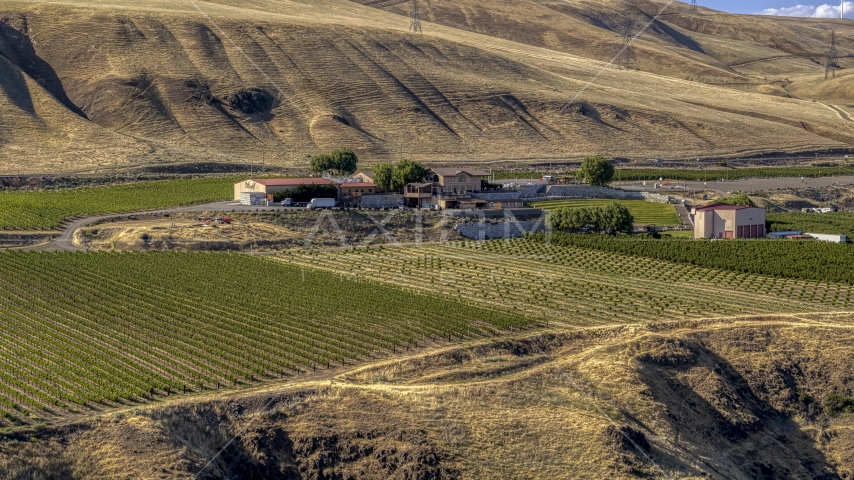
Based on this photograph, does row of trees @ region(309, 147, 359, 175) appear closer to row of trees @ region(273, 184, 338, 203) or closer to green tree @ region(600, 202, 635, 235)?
row of trees @ region(273, 184, 338, 203)

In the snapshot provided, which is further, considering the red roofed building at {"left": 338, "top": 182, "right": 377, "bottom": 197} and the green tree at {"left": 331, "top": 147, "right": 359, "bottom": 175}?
the green tree at {"left": 331, "top": 147, "right": 359, "bottom": 175}

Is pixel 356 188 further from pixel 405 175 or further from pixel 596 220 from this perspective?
pixel 596 220

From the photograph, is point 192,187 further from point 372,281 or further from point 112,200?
point 372,281

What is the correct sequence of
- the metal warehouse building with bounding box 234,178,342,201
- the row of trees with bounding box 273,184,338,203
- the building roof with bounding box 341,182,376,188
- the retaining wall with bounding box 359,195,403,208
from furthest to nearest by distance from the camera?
the building roof with bounding box 341,182,376,188 → the retaining wall with bounding box 359,195,403,208 → the metal warehouse building with bounding box 234,178,342,201 → the row of trees with bounding box 273,184,338,203

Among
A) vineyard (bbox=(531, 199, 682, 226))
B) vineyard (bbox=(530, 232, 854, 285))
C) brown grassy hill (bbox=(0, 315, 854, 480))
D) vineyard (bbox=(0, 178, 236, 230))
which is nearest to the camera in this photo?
brown grassy hill (bbox=(0, 315, 854, 480))

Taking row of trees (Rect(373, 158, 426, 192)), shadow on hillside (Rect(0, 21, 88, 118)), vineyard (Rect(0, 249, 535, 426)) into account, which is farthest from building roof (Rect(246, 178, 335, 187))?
shadow on hillside (Rect(0, 21, 88, 118))

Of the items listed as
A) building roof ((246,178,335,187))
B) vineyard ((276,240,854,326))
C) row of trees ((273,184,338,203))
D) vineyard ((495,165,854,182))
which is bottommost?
vineyard ((276,240,854,326))

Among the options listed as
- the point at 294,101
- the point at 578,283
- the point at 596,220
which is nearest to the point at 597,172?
the point at 596,220
